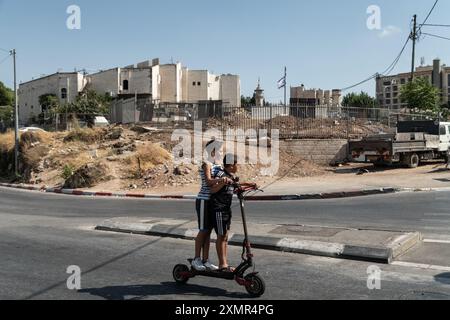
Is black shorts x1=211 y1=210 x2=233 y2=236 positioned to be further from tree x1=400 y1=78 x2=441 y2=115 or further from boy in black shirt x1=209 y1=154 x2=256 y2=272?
tree x1=400 y1=78 x2=441 y2=115

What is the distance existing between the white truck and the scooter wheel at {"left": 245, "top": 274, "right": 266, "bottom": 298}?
2040cm

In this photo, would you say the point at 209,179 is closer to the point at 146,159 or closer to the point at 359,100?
the point at 146,159

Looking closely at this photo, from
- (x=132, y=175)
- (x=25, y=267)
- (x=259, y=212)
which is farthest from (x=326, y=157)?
(x=25, y=267)

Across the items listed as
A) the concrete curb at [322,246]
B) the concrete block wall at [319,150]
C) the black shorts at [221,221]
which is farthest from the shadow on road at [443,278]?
the concrete block wall at [319,150]

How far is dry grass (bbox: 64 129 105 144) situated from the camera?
101 ft

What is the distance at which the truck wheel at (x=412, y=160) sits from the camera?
26.0 meters

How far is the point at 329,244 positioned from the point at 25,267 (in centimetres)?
468

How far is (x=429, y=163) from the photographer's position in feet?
92.4

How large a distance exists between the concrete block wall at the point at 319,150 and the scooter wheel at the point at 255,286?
75.3ft

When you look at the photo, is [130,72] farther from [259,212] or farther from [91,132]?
[259,212]

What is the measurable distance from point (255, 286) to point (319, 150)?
23482 millimetres

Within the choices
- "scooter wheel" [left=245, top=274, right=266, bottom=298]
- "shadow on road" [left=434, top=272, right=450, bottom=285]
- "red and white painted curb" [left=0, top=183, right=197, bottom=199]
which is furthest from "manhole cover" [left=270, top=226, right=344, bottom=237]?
"red and white painted curb" [left=0, top=183, right=197, bottom=199]

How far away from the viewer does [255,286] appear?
598cm

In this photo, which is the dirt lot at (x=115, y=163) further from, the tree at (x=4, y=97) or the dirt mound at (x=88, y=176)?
the tree at (x=4, y=97)
